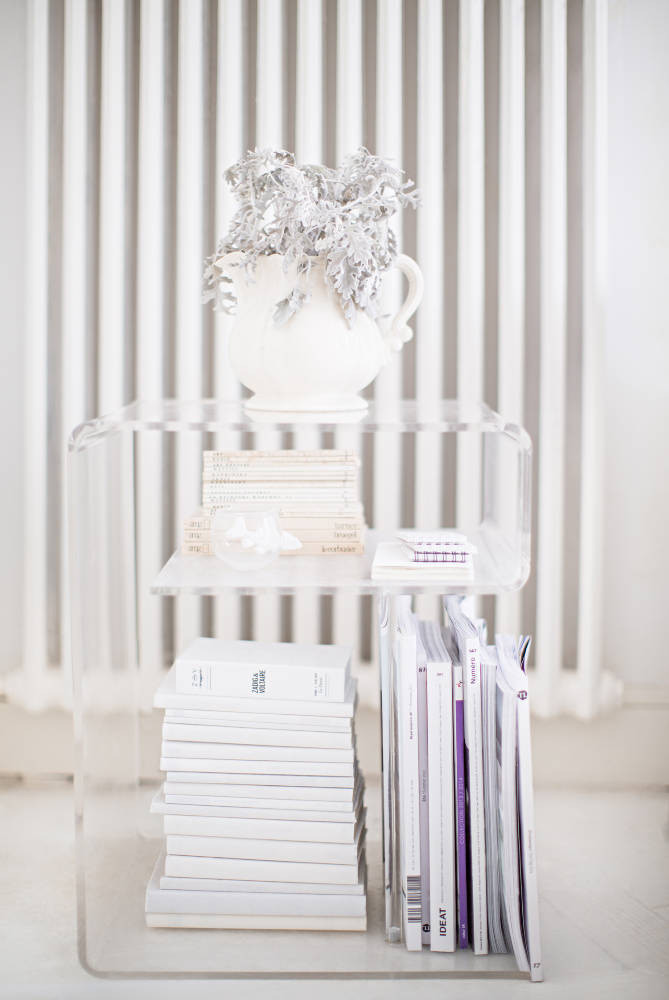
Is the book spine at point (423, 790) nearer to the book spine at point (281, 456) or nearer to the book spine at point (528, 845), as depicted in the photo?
the book spine at point (528, 845)

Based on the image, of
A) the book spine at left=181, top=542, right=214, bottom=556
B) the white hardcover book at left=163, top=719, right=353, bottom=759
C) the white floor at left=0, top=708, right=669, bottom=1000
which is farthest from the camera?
the book spine at left=181, top=542, right=214, bottom=556

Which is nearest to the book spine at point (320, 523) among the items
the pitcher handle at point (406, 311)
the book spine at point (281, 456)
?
the book spine at point (281, 456)

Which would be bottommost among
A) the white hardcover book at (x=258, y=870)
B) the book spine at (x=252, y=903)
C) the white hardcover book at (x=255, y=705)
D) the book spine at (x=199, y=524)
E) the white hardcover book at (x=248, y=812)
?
the book spine at (x=252, y=903)

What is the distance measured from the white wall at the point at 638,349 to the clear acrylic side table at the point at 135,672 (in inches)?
23.7

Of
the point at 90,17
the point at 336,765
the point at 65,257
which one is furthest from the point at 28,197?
the point at 336,765

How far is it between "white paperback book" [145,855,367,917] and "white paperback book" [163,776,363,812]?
0.52 feet

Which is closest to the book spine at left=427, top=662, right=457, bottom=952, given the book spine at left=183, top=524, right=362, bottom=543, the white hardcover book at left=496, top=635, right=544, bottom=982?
the white hardcover book at left=496, top=635, right=544, bottom=982

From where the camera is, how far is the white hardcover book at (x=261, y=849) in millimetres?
1872

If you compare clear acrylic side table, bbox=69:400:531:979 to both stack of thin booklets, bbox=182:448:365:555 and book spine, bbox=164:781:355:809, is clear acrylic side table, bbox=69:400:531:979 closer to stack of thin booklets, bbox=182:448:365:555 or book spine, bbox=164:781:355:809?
stack of thin booklets, bbox=182:448:365:555

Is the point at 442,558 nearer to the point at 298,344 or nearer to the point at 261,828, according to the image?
the point at 298,344

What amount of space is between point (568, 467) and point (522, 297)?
1.41ft

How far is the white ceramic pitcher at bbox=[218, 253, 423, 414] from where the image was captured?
1769mm

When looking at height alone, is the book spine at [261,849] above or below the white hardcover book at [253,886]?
A: above

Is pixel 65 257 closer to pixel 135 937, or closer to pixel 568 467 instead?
pixel 568 467
